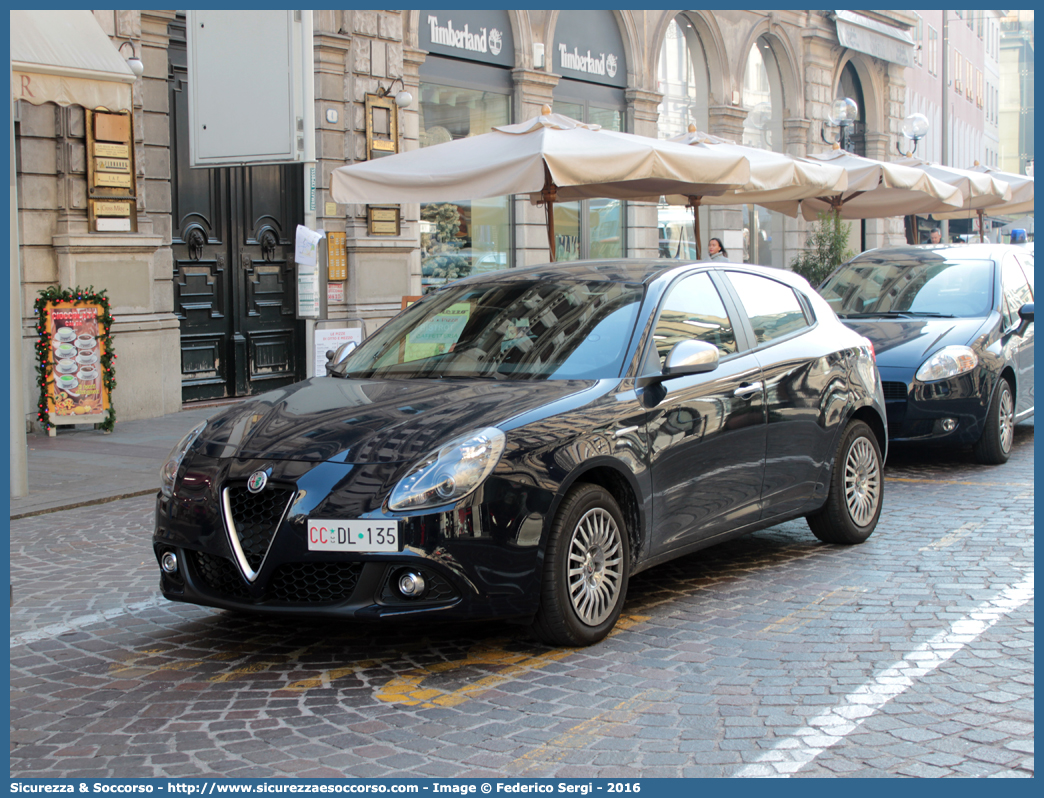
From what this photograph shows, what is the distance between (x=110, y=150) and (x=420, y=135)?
543cm

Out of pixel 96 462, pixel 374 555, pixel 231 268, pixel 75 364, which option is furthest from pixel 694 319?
pixel 231 268

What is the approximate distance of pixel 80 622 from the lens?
209 inches

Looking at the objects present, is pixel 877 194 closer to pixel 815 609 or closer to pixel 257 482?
pixel 815 609

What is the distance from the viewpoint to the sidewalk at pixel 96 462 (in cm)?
838

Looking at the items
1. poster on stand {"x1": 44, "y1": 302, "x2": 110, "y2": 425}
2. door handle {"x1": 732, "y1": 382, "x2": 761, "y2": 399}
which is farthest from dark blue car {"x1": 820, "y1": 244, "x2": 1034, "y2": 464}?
poster on stand {"x1": 44, "y1": 302, "x2": 110, "y2": 425}

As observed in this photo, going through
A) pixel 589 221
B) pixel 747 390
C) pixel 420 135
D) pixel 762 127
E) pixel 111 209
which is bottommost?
pixel 747 390

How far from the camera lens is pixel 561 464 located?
183 inches

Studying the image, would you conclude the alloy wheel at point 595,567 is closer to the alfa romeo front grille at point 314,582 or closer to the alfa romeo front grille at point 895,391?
the alfa romeo front grille at point 314,582

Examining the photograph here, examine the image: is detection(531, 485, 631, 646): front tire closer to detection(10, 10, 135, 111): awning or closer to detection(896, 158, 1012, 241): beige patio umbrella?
detection(10, 10, 135, 111): awning

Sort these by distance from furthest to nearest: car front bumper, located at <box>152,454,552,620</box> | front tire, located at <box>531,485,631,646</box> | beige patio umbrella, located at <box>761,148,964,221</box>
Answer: beige patio umbrella, located at <box>761,148,964,221</box> < front tire, located at <box>531,485,631,646</box> < car front bumper, located at <box>152,454,552,620</box>

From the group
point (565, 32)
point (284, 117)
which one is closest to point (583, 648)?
point (284, 117)

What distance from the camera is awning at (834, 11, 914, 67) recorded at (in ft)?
90.3

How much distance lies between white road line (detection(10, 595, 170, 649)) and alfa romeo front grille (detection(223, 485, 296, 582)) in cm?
116

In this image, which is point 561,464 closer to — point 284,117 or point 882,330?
point 882,330
